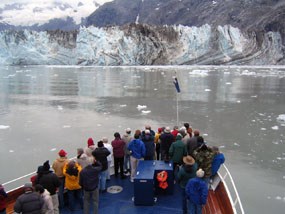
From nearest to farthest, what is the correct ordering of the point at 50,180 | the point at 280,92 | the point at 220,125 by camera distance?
the point at 50,180 < the point at 220,125 < the point at 280,92

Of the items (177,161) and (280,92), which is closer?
(177,161)

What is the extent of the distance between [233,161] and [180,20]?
157 meters

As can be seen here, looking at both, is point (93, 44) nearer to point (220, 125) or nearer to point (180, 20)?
point (220, 125)

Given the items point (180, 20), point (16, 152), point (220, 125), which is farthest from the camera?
point (180, 20)

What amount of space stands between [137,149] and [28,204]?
10.2ft

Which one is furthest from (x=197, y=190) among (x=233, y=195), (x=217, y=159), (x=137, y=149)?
(x=233, y=195)

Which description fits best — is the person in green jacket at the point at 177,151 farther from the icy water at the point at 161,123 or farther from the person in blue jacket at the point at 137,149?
the icy water at the point at 161,123

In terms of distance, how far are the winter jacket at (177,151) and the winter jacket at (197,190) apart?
1.62 m

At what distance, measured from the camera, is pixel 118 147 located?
758 centimetres

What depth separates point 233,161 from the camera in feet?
35.8

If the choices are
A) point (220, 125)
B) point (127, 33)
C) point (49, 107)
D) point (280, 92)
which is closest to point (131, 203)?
point (220, 125)

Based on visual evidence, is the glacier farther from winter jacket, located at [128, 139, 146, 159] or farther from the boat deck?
the boat deck

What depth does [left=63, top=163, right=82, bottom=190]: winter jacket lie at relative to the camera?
6.18 m

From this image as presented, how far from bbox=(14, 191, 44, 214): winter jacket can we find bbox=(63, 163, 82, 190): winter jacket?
1.39 metres
